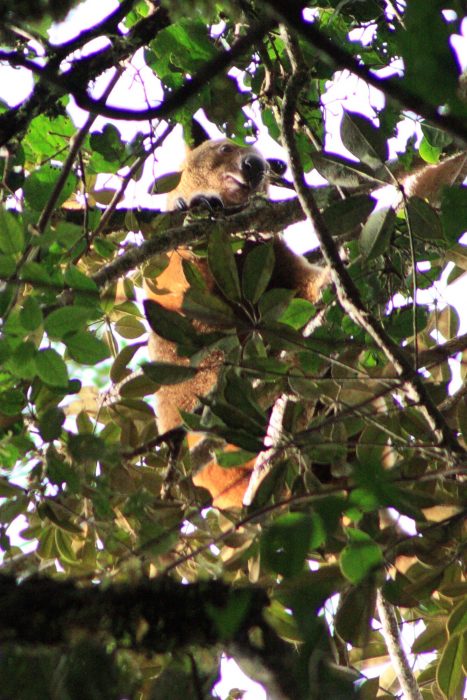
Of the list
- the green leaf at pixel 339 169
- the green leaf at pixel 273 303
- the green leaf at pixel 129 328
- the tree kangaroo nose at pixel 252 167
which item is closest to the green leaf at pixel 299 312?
the green leaf at pixel 273 303

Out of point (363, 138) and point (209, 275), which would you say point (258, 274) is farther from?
point (209, 275)

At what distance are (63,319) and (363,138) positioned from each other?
762 millimetres

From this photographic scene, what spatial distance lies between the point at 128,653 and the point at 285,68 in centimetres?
235

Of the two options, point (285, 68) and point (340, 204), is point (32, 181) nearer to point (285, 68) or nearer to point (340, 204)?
point (340, 204)

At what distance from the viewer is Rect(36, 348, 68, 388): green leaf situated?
1.60 m

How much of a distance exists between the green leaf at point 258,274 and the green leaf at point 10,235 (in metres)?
0.49

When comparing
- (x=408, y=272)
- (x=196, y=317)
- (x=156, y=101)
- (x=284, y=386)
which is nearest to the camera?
(x=196, y=317)

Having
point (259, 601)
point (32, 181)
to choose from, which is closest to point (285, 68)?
point (32, 181)

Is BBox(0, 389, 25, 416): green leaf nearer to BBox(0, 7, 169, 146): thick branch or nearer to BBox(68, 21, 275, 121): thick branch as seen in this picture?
BBox(0, 7, 169, 146): thick branch

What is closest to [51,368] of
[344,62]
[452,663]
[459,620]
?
[344,62]

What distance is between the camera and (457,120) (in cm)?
82

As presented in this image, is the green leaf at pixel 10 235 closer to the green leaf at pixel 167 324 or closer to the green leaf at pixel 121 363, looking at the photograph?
the green leaf at pixel 167 324

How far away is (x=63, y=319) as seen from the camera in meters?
1.60

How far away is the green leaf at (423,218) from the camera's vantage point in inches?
72.4
